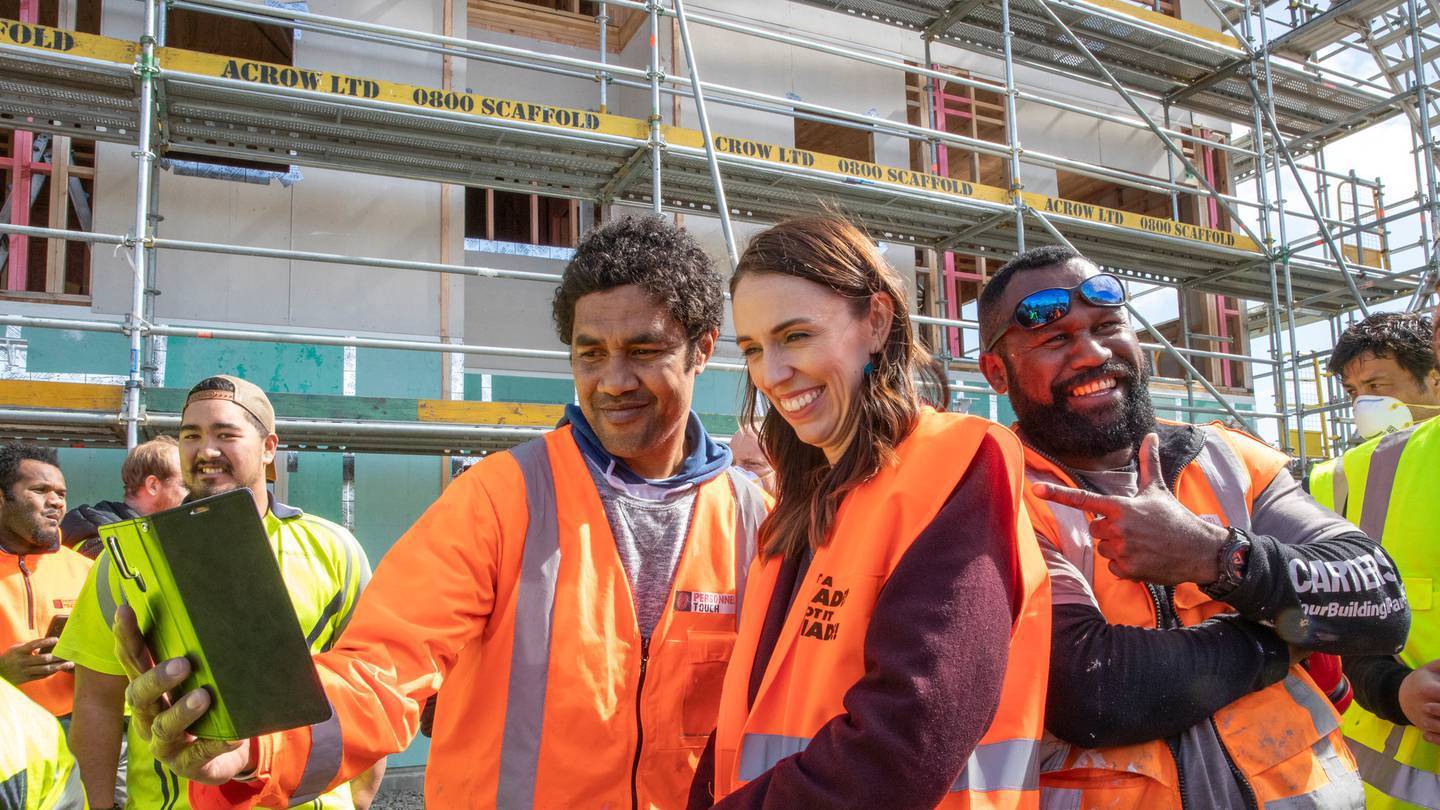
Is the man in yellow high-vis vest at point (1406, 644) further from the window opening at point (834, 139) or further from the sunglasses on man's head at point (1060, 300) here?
the window opening at point (834, 139)

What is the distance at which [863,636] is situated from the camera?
4.22 feet

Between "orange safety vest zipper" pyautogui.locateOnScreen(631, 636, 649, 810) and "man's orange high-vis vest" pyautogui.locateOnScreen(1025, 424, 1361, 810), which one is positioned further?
"orange safety vest zipper" pyautogui.locateOnScreen(631, 636, 649, 810)

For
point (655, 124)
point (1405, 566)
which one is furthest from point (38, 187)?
point (1405, 566)

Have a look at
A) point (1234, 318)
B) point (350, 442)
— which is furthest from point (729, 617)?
point (1234, 318)

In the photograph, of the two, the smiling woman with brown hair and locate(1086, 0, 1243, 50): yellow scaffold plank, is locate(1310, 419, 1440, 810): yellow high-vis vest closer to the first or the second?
the smiling woman with brown hair

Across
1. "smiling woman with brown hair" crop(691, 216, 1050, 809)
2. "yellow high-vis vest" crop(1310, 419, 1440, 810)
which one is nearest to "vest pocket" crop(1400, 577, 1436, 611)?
"yellow high-vis vest" crop(1310, 419, 1440, 810)

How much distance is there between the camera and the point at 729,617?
2.02 metres

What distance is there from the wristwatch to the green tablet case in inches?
52.0

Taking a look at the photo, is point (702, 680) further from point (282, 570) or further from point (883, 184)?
point (883, 184)

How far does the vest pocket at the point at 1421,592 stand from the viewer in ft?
7.62

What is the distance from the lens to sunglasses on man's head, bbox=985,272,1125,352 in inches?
73.8

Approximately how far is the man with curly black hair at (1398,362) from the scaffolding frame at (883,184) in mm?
2573

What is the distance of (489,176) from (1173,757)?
6.19m

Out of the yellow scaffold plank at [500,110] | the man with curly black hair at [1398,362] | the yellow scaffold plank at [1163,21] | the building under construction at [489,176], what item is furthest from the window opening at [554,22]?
the man with curly black hair at [1398,362]
